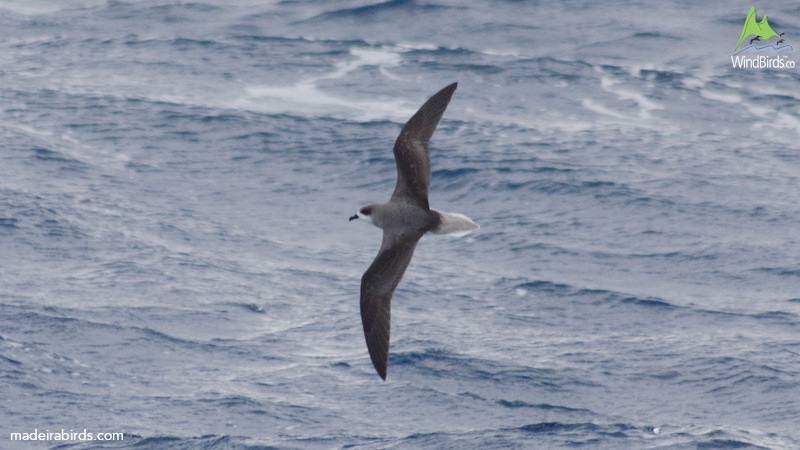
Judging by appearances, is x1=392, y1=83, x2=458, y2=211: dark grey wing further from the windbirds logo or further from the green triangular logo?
the green triangular logo

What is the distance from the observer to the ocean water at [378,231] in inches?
730

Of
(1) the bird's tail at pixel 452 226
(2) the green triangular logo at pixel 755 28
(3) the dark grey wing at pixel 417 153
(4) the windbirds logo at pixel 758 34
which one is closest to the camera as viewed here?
(1) the bird's tail at pixel 452 226

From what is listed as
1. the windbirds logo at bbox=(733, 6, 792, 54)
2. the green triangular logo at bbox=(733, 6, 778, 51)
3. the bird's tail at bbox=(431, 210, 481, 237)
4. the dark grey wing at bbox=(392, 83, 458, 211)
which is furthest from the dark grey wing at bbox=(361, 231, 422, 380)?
the green triangular logo at bbox=(733, 6, 778, 51)

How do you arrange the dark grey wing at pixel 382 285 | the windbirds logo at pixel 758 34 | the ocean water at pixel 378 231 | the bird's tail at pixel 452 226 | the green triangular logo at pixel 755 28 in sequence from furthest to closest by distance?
1. the green triangular logo at pixel 755 28
2. the windbirds logo at pixel 758 34
3. the ocean water at pixel 378 231
4. the bird's tail at pixel 452 226
5. the dark grey wing at pixel 382 285

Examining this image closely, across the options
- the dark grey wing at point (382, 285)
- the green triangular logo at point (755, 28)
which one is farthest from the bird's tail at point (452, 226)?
the green triangular logo at point (755, 28)

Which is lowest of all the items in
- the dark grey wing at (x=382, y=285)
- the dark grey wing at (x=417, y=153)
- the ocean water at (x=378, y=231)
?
the ocean water at (x=378, y=231)

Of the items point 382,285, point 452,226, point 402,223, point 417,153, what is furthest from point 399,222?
point 417,153

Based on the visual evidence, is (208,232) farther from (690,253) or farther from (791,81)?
(791,81)

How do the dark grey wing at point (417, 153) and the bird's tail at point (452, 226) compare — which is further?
the dark grey wing at point (417, 153)

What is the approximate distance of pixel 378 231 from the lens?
25.0 m

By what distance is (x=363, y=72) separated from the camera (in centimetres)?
3158

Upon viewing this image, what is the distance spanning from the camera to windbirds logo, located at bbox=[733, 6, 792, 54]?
33.3 m

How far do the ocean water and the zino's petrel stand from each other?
Answer: 377cm

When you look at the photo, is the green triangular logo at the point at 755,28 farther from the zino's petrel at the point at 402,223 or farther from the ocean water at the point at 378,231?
the zino's petrel at the point at 402,223
